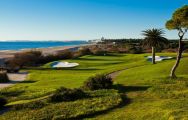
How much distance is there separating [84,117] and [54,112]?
2180 mm

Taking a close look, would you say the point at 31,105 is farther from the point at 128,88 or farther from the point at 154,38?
the point at 154,38

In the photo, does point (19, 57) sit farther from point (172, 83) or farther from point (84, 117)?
point (84, 117)

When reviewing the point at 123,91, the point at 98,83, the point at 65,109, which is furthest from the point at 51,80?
the point at 65,109

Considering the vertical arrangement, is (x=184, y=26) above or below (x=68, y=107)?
above

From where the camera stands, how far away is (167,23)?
121ft

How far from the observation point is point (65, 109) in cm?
2153

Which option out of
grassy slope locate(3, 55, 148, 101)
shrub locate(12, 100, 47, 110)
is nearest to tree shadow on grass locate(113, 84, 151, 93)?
grassy slope locate(3, 55, 148, 101)

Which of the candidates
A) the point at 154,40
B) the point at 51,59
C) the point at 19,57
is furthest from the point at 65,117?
the point at 51,59

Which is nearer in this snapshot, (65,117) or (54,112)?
(65,117)

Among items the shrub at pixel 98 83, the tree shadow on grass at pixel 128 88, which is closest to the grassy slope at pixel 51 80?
the shrub at pixel 98 83

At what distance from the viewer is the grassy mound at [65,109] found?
19.9m

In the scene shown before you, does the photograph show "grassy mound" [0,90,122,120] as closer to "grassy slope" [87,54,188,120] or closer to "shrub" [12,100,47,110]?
"shrub" [12,100,47,110]

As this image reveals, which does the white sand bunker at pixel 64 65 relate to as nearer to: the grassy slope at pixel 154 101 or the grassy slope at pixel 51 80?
the grassy slope at pixel 51 80

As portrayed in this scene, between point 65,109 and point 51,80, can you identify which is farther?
point 51,80
